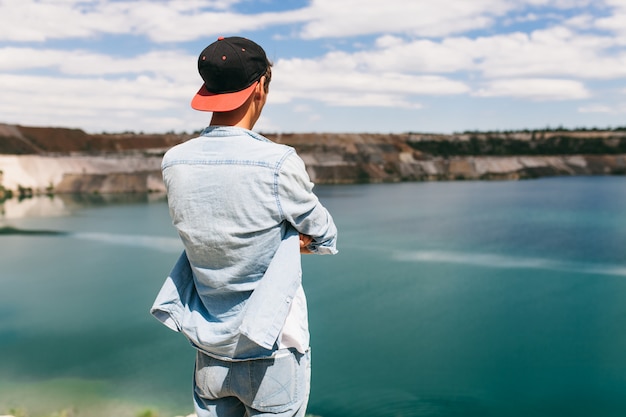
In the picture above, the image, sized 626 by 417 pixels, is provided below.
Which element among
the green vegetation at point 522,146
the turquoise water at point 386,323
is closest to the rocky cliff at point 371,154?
the green vegetation at point 522,146

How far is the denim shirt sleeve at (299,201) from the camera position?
111 cm

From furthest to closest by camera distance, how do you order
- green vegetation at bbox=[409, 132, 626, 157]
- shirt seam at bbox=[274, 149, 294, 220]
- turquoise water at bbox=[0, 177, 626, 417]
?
green vegetation at bbox=[409, 132, 626, 157] → turquoise water at bbox=[0, 177, 626, 417] → shirt seam at bbox=[274, 149, 294, 220]

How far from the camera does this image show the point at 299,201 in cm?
113

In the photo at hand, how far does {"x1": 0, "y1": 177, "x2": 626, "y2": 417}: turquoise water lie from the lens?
214 inches

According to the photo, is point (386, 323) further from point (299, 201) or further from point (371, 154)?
point (371, 154)

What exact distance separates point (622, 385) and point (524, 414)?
116cm

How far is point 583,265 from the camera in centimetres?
1170

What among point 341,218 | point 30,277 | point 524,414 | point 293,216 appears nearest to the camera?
point 293,216

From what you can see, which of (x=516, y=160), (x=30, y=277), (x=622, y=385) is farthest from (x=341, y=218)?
(x=516, y=160)

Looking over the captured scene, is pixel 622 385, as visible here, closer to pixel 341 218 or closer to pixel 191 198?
pixel 191 198

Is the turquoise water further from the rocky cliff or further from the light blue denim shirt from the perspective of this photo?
the rocky cliff

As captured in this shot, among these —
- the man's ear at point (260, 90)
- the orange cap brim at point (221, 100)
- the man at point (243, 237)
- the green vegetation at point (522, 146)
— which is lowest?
the man at point (243, 237)

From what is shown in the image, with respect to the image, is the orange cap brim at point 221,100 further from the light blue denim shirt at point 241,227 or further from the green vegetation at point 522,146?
the green vegetation at point 522,146

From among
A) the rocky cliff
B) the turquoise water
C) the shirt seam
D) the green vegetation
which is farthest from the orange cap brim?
the green vegetation
